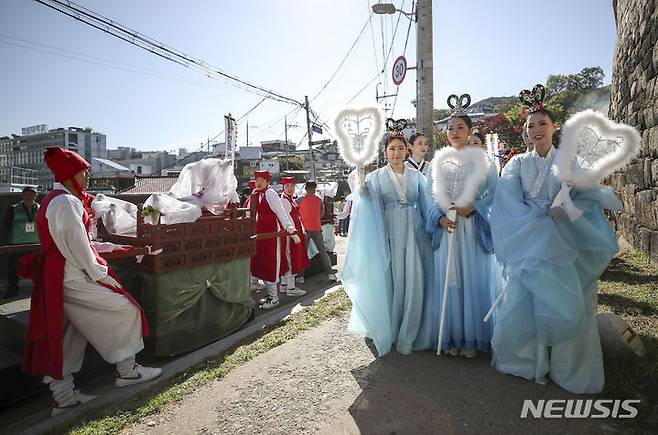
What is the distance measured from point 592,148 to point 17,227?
8148 millimetres

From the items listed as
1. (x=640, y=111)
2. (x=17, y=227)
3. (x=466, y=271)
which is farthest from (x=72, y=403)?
(x=640, y=111)

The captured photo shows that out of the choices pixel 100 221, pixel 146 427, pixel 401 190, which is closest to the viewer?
pixel 146 427

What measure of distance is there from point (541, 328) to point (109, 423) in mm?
2920

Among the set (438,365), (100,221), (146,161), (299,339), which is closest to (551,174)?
(438,365)

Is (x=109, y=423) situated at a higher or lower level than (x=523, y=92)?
lower

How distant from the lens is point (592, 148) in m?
2.56

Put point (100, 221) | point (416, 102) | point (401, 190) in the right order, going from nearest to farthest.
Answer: point (401, 190), point (100, 221), point (416, 102)

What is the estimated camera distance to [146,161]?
6044 centimetres

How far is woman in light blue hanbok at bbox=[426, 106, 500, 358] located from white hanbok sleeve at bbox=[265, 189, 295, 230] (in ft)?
8.36

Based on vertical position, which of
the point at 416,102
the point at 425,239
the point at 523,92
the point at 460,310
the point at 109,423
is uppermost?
the point at 416,102

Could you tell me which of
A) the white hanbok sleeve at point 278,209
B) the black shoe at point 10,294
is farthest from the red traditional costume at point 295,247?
the black shoe at point 10,294

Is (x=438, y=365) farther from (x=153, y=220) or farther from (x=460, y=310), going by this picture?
(x=153, y=220)

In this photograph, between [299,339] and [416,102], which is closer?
[299,339]

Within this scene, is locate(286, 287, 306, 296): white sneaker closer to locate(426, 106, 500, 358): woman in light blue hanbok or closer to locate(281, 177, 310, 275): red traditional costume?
A: locate(281, 177, 310, 275): red traditional costume
